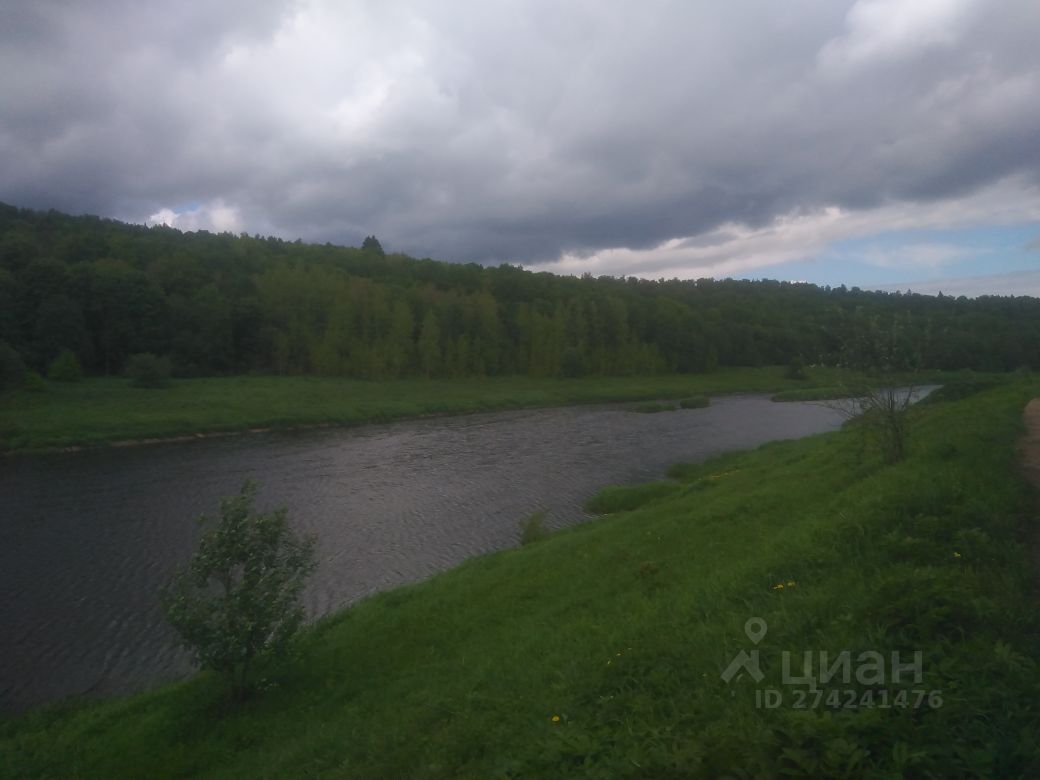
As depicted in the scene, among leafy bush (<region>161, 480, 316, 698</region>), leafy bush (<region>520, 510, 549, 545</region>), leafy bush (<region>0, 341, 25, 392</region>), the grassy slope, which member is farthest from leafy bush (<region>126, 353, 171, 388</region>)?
leafy bush (<region>161, 480, 316, 698</region>)

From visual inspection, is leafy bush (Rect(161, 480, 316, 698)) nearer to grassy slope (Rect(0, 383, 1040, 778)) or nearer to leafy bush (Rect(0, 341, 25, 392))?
grassy slope (Rect(0, 383, 1040, 778))

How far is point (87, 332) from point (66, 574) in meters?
57.9

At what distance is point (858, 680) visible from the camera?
5.08 meters

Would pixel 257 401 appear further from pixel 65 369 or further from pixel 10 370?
pixel 65 369

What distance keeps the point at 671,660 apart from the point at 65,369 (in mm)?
66257

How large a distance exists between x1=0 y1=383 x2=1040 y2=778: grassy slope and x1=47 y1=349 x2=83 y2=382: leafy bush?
56.8 metres

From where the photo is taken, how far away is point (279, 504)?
27062mm

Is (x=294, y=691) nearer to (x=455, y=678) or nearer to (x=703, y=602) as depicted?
(x=455, y=678)

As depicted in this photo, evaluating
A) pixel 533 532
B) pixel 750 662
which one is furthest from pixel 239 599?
pixel 533 532

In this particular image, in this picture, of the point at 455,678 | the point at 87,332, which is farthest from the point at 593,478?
the point at 87,332

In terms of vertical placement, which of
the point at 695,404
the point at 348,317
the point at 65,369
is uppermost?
the point at 348,317

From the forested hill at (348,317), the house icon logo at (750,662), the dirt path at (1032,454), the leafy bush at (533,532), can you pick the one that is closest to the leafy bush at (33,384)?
the forested hill at (348,317)

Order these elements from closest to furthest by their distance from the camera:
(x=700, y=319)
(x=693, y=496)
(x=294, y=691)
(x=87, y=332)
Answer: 1. (x=294, y=691)
2. (x=693, y=496)
3. (x=87, y=332)
4. (x=700, y=319)

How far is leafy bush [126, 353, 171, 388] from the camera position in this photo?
2280 inches
